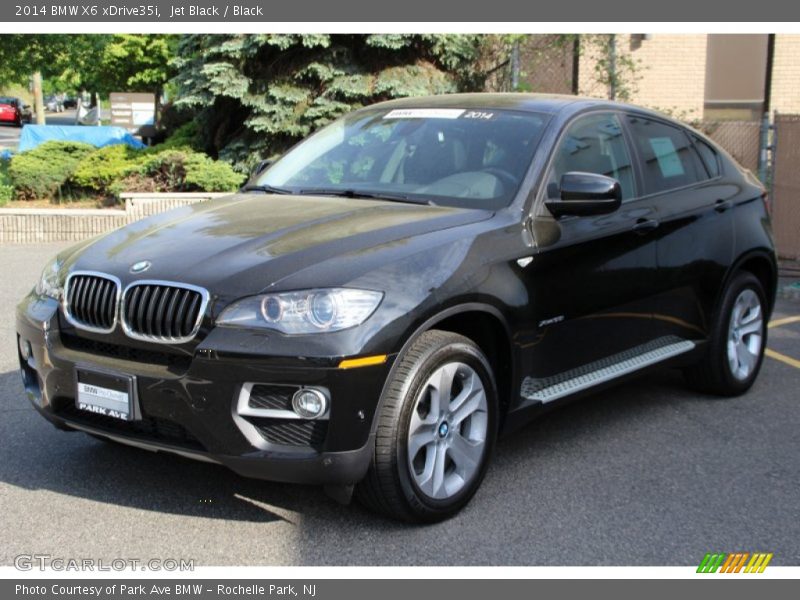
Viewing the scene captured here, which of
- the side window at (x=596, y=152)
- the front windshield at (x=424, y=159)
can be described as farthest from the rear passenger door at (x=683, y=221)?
the front windshield at (x=424, y=159)

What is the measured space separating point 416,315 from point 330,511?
977 mm

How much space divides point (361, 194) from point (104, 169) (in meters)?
10.9

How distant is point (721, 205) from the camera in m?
5.93

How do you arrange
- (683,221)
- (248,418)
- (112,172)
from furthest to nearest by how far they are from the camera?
(112,172), (683,221), (248,418)

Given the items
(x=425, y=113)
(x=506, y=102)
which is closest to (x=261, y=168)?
(x=425, y=113)

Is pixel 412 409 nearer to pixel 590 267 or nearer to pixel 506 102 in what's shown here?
pixel 590 267

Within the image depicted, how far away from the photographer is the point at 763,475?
4.83 meters

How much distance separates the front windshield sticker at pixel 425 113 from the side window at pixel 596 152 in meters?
0.63

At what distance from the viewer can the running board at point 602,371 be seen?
460 centimetres

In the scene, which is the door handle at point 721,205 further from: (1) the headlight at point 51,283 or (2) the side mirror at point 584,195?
(1) the headlight at point 51,283

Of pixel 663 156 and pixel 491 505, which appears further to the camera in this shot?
pixel 663 156

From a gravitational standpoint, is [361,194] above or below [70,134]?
above

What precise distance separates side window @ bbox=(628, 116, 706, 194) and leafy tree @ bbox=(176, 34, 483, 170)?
851 centimetres
